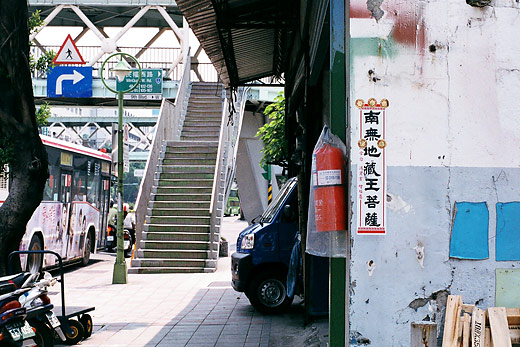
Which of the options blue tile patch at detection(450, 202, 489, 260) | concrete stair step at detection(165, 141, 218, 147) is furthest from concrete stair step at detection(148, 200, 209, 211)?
blue tile patch at detection(450, 202, 489, 260)

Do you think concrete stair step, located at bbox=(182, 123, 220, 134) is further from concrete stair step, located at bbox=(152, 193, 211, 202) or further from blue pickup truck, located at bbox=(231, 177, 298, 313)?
blue pickup truck, located at bbox=(231, 177, 298, 313)

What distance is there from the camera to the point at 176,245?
17.2 metres

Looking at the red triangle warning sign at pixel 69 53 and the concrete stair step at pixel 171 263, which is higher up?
the red triangle warning sign at pixel 69 53

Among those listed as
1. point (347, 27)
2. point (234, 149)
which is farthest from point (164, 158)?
point (347, 27)

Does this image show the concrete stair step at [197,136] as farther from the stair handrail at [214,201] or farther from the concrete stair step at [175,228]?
the concrete stair step at [175,228]

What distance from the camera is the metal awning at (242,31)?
956cm

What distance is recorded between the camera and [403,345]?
5199 mm

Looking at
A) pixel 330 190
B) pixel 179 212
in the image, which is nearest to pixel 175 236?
pixel 179 212

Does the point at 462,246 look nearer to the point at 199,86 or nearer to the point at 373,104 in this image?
the point at 373,104

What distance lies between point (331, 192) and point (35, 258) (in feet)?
39.7

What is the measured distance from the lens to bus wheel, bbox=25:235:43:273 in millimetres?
15406

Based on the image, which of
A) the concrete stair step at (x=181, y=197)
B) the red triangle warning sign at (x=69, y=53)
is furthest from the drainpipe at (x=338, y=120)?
the red triangle warning sign at (x=69, y=53)

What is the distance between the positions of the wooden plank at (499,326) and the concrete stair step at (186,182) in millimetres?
14661

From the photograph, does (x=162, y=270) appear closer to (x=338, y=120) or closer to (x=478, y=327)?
(x=338, y=120)
